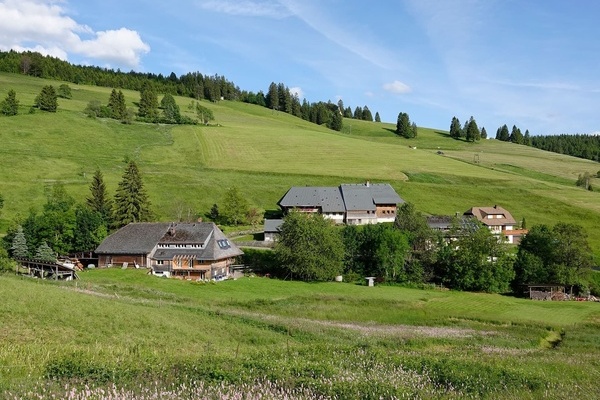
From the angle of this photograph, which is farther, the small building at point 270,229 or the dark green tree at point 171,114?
the dark green tree at point 171,114

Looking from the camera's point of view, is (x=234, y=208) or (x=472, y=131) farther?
(x=472, y=131)

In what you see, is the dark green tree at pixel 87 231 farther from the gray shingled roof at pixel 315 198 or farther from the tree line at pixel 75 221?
the gray shingled roof at pixel 315 198

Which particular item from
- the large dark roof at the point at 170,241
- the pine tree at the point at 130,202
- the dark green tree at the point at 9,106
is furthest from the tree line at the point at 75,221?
the dark green tree at the point at 9,106

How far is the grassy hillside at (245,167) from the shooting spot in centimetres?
8894

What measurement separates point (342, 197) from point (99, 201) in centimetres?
4316

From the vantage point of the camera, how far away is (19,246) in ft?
200

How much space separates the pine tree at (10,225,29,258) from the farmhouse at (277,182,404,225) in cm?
4214

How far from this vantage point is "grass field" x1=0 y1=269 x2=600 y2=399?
9734mm

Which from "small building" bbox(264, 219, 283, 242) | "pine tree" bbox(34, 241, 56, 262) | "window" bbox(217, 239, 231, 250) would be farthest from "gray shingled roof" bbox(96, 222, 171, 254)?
"small building" bbox(264, 219, 283, 242)

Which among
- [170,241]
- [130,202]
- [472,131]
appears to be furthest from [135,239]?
[472,131]

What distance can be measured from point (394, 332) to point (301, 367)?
2268 centimetres

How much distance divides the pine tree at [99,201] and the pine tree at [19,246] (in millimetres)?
13515

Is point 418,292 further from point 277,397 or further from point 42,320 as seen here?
point 277,397

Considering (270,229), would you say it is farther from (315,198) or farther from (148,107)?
(148,107)
